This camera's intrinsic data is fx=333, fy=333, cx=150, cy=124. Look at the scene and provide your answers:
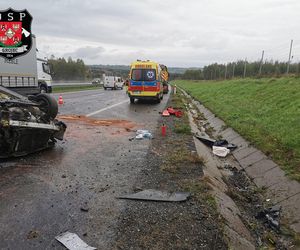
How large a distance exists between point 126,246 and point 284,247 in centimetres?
240

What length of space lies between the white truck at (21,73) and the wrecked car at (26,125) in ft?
32.8

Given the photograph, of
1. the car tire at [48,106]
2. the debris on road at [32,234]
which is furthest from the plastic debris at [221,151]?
the debris on road at [32,234]

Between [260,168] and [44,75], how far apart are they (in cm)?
2107

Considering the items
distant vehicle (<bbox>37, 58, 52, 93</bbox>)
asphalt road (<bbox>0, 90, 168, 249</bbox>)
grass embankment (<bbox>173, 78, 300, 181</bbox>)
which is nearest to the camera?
asphalt road (<bbox>0, 90, 168, 249</bbox>)

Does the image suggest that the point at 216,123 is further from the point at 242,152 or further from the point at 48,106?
the point at 48,106

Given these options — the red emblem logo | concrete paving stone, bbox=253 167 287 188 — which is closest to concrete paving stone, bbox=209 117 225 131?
concrete paving stone, bbox=253 167 287 188

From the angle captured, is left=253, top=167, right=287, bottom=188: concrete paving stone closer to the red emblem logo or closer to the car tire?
the car tire

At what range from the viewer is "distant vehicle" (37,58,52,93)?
2441 cm

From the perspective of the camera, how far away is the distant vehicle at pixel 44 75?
24.4 m

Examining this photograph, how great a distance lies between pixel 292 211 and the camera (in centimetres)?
536

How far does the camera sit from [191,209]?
4.36 meters

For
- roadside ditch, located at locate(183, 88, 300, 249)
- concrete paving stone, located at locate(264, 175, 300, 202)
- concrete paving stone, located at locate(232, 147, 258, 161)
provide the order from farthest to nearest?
concrete paving stone, located at locate(232, 147, 258, 161) < concrete paving stone, located at locate(264, 175, 300, 202) < roadside ditch, located at locate(183, 88, 300, 249)

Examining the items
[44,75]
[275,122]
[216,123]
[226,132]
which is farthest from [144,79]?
[275,122]

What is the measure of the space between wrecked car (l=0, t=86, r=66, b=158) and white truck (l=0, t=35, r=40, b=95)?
9.99m
